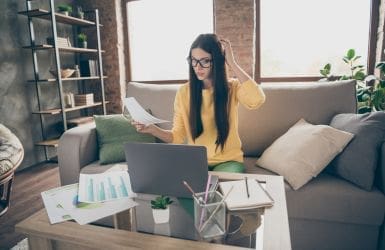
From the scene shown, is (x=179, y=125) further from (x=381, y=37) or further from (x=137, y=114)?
(x=381, y=37)

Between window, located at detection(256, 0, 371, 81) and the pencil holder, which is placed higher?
window, located at detection(256, 0, 371, 81)

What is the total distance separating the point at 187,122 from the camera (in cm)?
157

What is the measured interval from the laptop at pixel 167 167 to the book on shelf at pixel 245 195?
108 mm

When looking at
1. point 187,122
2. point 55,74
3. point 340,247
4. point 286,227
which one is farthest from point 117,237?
point 55,74

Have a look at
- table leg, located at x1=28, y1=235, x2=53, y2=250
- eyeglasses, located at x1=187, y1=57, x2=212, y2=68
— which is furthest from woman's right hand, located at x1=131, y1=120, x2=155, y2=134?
table leg, located at x1=28, y1=235, x2=53, y2=250

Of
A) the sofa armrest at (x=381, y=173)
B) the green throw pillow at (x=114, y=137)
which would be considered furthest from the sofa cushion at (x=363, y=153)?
the green throw pillow at (x=114, y=137)

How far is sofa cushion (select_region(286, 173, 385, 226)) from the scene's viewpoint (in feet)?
4.28

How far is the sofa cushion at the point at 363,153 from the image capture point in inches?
52.9

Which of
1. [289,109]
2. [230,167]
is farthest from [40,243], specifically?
[289,109]

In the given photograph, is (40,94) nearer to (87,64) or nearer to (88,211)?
(87,64)

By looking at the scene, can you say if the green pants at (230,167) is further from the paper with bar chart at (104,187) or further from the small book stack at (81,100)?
the small book stack at (81,100)

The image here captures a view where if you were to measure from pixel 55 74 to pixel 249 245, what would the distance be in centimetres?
322

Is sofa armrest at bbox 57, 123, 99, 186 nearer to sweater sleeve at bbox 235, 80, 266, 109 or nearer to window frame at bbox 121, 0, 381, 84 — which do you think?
sweater sleeve at bbox 235, 80, 266, 109

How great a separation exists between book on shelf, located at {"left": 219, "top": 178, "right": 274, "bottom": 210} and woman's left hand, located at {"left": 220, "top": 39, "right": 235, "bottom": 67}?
0.64 meters
